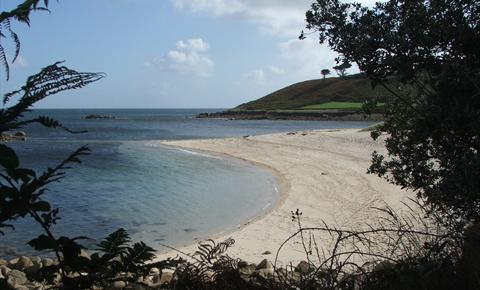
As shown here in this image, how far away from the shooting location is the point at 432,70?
4.11 m

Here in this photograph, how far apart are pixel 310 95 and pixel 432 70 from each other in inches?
5372

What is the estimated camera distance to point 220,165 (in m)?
28.1

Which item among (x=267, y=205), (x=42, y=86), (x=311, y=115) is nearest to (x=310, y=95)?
(x=311, y=115)

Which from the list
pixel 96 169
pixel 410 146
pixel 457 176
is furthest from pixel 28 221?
pixel 96 169

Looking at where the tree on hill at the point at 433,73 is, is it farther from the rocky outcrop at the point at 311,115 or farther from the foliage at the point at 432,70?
the rocky outcrop at the point at 311,115

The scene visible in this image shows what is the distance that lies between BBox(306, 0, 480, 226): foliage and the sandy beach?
92 centimetres

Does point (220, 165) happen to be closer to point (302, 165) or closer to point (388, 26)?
point (302, 165)

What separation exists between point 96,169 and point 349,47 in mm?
24695

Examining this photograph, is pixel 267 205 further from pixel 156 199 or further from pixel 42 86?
pixel 42 86

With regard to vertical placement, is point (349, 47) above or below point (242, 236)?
above

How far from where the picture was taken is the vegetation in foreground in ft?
6.06

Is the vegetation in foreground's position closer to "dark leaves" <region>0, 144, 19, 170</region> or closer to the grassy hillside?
"dark leaves" <region>0, 144, 19, 170</region>

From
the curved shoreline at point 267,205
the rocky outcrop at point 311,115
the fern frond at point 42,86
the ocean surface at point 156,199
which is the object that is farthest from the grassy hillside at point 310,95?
the fern frond at point 42,86

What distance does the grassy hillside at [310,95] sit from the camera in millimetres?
125312
